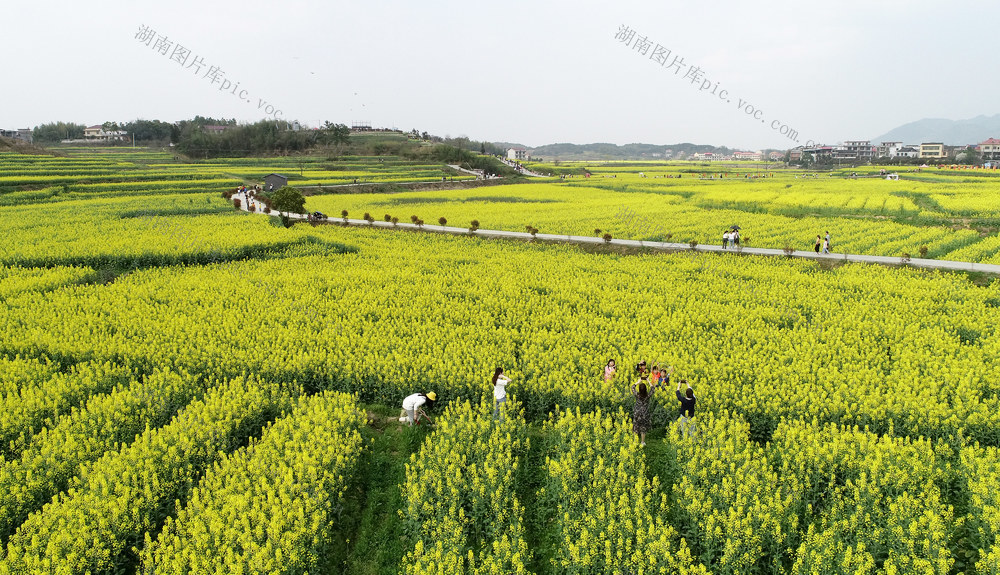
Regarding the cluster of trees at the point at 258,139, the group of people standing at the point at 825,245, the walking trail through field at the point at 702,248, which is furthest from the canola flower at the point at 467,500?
the cluster of trees at the point at 258,139

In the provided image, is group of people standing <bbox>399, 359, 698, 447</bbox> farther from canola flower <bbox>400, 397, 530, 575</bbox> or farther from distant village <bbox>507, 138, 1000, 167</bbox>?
distant village <bbox>507, 138, 1000, 167</bbox>

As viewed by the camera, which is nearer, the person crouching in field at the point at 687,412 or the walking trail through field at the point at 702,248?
the person crouching in field at the point at 687,412

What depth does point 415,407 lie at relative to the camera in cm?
1082

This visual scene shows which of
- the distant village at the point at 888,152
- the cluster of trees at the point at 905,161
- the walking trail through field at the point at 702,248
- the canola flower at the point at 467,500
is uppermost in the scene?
the distant village at the point at 888,152

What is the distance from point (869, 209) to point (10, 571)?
4962cm

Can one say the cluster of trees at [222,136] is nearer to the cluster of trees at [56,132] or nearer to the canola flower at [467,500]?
the cluster of trees at [56,132]

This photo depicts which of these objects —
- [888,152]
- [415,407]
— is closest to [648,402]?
[415,407]

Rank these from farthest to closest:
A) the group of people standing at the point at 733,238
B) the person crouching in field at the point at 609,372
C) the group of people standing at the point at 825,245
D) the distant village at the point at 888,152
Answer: the distant village at the point at 888,152
the group of people standing at the point at 733,238
the group of people standing at the point at 825,245
the person crouching in field at the point at 609,372

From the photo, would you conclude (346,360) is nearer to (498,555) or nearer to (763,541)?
(498,555)

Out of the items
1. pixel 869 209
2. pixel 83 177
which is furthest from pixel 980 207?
pixel 83 177

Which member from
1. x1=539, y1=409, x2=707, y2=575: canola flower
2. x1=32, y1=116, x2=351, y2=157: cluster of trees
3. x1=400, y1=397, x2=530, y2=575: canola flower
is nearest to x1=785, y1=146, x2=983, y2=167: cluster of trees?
x1=32, y1=116, x2=351, y2=157: cluster of trees

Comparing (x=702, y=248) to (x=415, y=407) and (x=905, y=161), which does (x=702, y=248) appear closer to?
(x=415, y=407)

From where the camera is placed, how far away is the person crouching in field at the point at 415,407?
1082cm

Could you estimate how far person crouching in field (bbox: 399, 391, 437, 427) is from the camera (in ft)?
35.5
